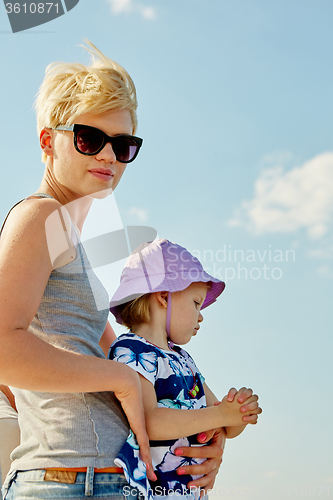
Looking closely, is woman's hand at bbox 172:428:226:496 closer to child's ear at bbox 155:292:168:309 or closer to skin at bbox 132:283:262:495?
skin at bbox 132:283:262:495

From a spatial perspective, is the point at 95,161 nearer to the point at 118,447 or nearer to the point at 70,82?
the point at 70,82

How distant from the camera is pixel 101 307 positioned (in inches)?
85.5

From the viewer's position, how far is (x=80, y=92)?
238 cm

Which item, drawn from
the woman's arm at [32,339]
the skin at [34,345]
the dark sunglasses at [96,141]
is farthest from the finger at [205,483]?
the dark sunglasses at [96,141]

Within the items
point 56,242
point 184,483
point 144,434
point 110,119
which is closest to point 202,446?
point 184,483

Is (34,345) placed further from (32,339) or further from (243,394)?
(243,394)

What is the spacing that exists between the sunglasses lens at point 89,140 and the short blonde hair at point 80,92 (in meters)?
0.09

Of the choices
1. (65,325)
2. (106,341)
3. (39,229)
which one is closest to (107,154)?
(39,229)

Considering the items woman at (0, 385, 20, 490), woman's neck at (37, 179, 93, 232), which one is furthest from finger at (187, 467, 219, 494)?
woman's neck at (37, 179, 93, 232)

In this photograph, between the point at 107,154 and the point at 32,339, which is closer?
the point at 32,339

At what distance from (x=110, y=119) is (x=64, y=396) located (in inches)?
54.0

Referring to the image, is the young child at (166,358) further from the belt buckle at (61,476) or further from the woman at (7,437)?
the woman at (7,437)

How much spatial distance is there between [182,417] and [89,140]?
144 centimetres

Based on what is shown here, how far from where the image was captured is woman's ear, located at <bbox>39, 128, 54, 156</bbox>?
8.17 feet
